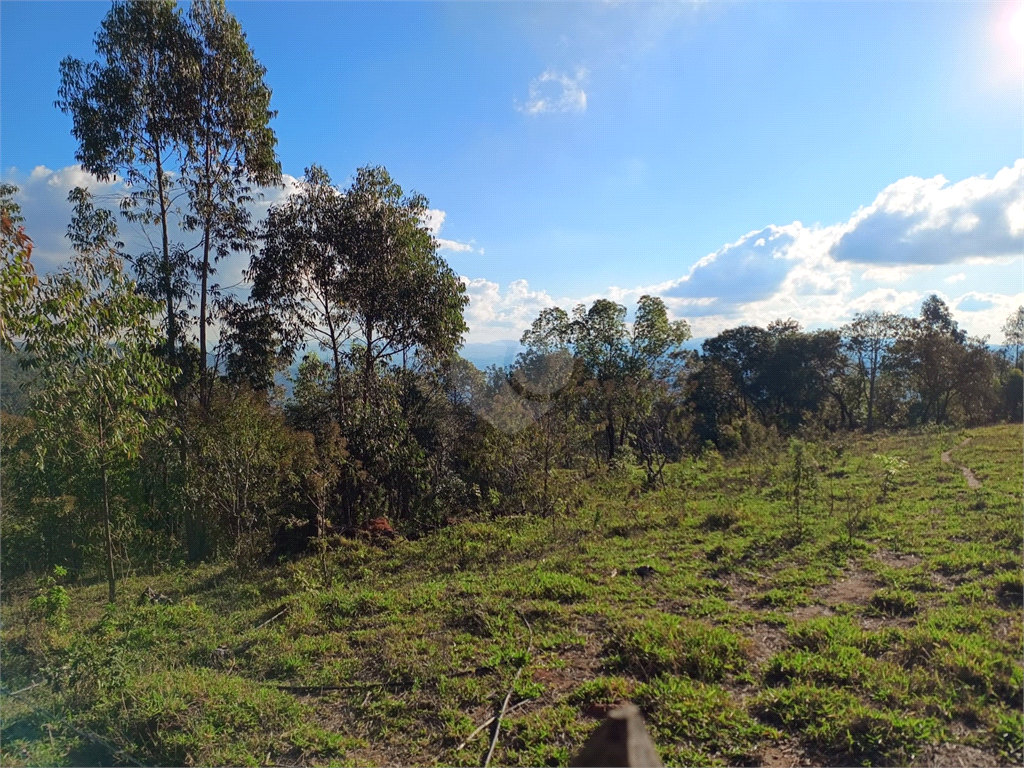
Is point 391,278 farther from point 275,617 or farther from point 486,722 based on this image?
point 486,722

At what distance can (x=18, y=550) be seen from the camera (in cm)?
876

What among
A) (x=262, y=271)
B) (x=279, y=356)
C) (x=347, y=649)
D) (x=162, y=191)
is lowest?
(x=347, y=649)

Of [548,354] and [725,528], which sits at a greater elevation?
[548,354]

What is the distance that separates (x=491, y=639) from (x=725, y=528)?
14.8ft

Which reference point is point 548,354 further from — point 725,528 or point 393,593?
point 393,593

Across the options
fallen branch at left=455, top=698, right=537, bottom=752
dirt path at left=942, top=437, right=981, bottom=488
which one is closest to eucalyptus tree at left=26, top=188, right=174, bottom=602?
fallen branch at left=455, top=698, right=537, bottom=752

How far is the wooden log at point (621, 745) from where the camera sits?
1.04 metres

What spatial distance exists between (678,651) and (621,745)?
3.31 metres

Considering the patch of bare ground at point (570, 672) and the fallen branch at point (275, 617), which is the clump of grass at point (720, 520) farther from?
the fallen branch at point (275, 617)

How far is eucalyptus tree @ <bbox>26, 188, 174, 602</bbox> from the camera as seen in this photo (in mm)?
3916

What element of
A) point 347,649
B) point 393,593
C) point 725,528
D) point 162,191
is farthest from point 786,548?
point 162,191

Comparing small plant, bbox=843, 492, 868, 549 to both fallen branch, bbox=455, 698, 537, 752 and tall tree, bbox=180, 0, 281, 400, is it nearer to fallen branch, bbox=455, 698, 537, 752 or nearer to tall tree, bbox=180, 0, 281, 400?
fallen branch, bbox=455, 698, 537, 752

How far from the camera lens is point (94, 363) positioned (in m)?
4.36

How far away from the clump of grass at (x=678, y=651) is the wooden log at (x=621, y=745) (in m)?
3.08
